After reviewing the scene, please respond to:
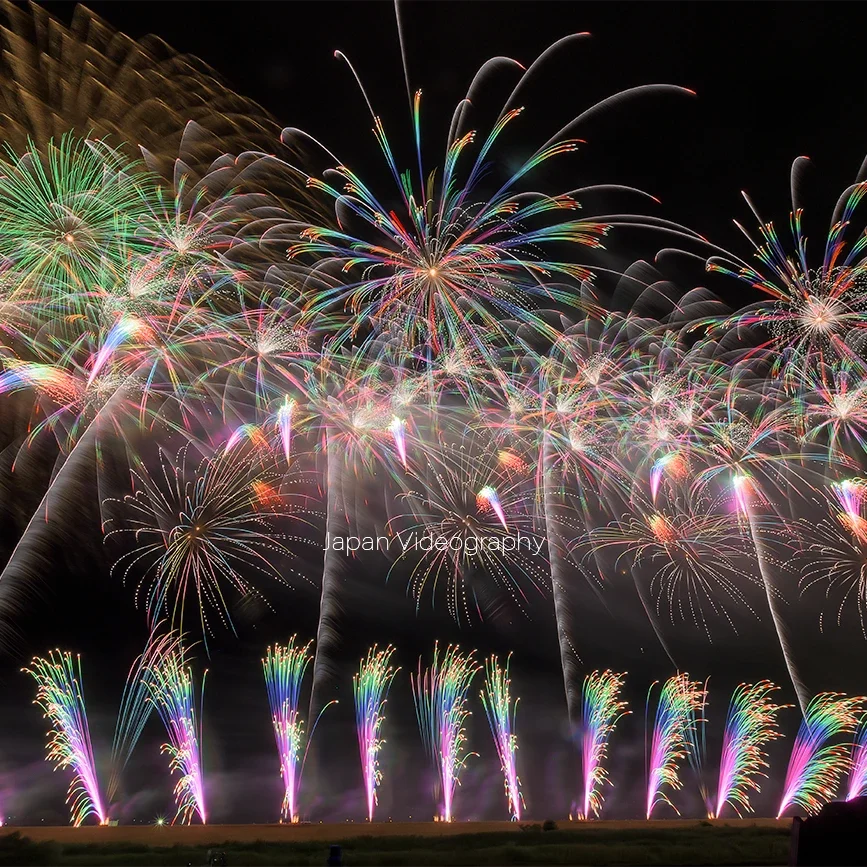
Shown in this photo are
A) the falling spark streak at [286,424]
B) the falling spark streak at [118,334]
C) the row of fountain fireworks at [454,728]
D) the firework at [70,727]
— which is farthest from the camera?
the falling spark streak at [286,424]

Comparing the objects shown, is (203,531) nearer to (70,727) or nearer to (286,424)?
(286,424)

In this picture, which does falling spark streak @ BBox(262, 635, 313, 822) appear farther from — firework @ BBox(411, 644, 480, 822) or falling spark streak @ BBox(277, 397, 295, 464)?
falling spark streak @ BBox(277, 397, 295, 464)

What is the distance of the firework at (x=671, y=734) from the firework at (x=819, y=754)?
8.76ft

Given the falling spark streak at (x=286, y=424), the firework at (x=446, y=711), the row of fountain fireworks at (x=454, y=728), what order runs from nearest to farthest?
the row of fountain fireworks at (x=454, y=728)
the falling spark streak at (x=286, y=424)
the firework at (x=446, y=711)

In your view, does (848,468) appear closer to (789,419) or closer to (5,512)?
(789,419)

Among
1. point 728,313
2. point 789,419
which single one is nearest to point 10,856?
point 728,313

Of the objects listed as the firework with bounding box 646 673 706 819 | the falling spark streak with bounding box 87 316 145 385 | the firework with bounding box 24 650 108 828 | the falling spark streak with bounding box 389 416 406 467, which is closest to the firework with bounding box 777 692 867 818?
the firework with bounding box 646 673 706 819

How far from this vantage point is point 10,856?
12.1 metres

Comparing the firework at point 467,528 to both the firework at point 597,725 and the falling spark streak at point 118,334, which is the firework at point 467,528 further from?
the falling spark streak at point 118,334

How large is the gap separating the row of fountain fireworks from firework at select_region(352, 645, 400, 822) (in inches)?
1.0

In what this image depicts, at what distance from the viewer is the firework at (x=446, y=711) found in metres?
18.4

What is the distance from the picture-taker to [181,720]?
18031 mm

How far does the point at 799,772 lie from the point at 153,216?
803 inches

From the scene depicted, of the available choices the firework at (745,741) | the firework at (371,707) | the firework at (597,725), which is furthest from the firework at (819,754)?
the firework at (371,707)
